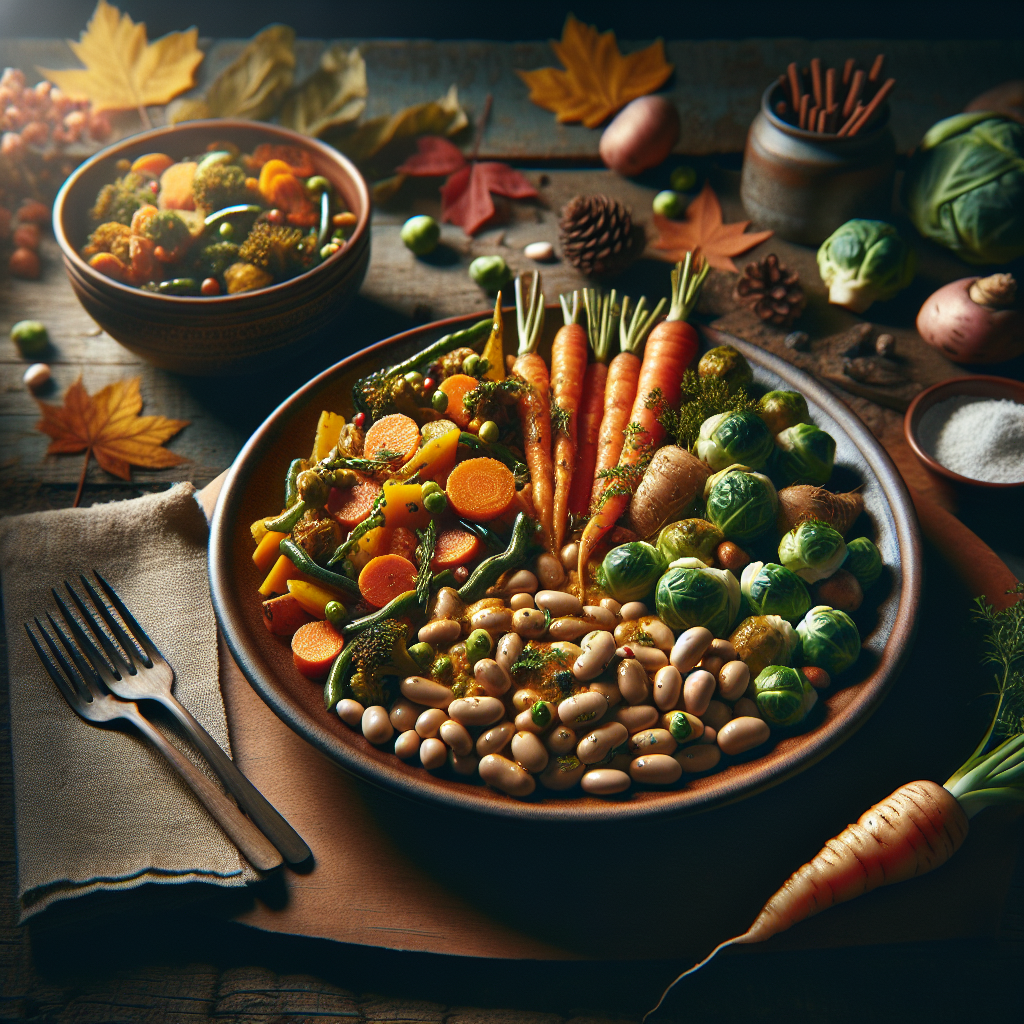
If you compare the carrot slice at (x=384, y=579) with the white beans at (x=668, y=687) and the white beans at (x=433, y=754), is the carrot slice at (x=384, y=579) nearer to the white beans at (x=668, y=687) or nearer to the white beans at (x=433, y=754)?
the white beans at (x=433, y=754)

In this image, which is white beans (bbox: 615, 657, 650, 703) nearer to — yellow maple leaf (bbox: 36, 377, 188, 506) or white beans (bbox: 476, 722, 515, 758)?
white beans (bbox: 476, 722, 515, 758)

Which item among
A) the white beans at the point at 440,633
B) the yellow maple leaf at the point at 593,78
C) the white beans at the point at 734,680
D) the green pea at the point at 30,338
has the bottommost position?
the green pea at the point at 30,338

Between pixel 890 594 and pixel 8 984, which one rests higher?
pixel 890 594

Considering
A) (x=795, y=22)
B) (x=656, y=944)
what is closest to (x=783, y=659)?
(x=656, y=944)

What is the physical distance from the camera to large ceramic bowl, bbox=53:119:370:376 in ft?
11.4

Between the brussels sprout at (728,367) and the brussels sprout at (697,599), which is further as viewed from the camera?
the brussels sprout at (728,367)

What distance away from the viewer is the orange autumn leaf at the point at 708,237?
4.39m

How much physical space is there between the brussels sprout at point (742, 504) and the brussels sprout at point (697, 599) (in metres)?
0.20

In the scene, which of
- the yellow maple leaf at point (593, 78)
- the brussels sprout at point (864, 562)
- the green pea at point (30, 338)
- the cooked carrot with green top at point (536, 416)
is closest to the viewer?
the brussels sprout at point (864, 562)

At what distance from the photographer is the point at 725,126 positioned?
16.4ft

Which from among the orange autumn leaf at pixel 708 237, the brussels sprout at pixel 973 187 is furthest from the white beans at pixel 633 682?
the brussels sprout at pixel 973 187

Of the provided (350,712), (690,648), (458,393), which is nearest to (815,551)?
(690,648)

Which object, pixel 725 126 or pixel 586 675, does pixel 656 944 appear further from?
pixel 725 126

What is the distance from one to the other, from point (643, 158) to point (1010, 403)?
7.52ft
